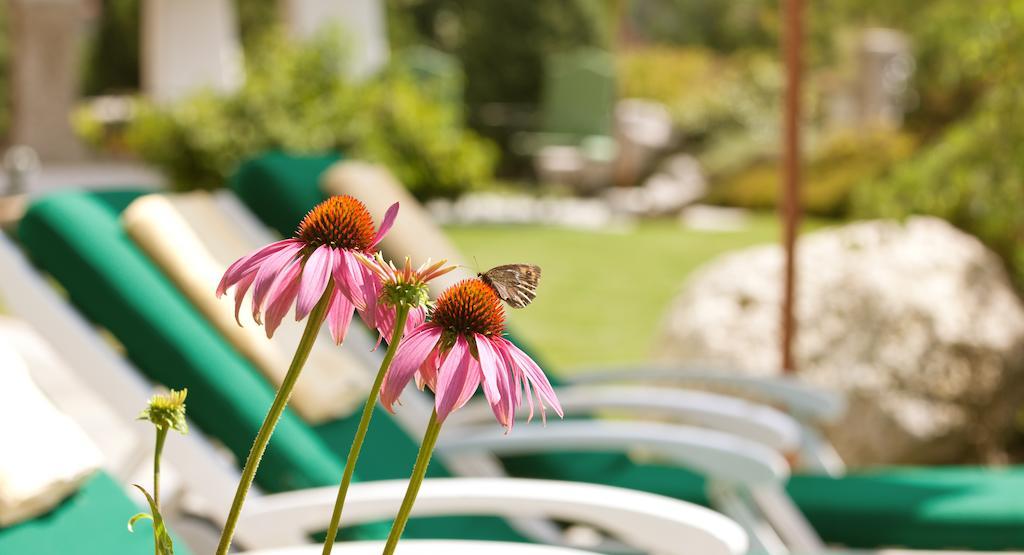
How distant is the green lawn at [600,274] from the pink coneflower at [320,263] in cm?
440

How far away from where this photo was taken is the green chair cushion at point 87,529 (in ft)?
5.80

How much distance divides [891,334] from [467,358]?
12.9 ft

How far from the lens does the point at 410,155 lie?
10.8 metres

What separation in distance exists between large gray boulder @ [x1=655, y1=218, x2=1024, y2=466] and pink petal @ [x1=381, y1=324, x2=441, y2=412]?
147 inches

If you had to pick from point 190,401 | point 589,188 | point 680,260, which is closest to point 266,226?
point 190,401

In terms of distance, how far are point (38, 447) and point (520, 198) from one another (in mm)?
12401

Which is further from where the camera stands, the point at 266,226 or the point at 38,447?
the point at 266,226

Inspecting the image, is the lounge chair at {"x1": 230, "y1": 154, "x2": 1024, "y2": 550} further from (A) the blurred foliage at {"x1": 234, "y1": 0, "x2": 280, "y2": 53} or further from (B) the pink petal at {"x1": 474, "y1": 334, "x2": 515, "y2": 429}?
(A) the blurred foliage at {"x1": 234, "y1": 0, "x2": 280, "y2": 53}

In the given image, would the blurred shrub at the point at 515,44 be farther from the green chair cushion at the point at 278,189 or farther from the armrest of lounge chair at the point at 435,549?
the armrest of lounge chair at the point at 435,549

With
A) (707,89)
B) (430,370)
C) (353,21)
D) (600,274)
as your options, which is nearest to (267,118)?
(600,274)

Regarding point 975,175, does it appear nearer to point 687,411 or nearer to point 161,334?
point 687,411

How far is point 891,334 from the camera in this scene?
450 centimetres

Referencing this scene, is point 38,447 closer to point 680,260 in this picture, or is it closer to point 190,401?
point 190,401

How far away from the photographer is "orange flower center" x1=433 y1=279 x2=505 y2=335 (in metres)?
0.85
